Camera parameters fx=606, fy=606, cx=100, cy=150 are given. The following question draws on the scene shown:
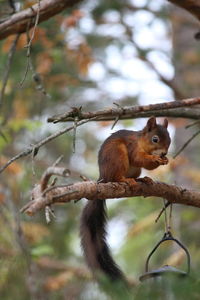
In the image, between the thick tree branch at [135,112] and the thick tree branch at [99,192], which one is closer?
the thick tree branch at [99,192]

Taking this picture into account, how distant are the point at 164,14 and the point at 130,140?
12.8 feet

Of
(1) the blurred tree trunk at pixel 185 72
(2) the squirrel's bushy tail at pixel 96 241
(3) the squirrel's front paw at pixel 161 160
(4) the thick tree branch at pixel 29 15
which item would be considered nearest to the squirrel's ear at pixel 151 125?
(3) the squirrel's front paw at pixel 161 160

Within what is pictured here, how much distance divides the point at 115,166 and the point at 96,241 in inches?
16.0

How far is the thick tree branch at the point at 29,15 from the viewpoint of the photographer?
343cm

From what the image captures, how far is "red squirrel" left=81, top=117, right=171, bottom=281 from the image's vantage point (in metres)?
3.00

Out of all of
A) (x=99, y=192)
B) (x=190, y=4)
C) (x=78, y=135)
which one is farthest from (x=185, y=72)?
(x=99, y=192)

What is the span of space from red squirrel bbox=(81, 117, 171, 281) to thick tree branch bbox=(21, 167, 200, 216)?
4.9 inches

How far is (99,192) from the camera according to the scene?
8.27 ft

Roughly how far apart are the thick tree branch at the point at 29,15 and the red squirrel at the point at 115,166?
792 mm

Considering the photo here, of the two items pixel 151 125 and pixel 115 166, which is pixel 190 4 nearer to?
pixel 151 125

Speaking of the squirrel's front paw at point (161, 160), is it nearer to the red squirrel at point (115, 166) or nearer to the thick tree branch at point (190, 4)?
the red squirrel at point (115, 166)

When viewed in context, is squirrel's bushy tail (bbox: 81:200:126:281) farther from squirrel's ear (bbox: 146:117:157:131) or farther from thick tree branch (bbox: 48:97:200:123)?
squirrel's ear (bbox: 146:117:157:131)

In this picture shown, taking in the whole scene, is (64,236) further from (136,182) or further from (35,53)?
(136,182)

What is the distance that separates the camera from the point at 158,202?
23.1ft
